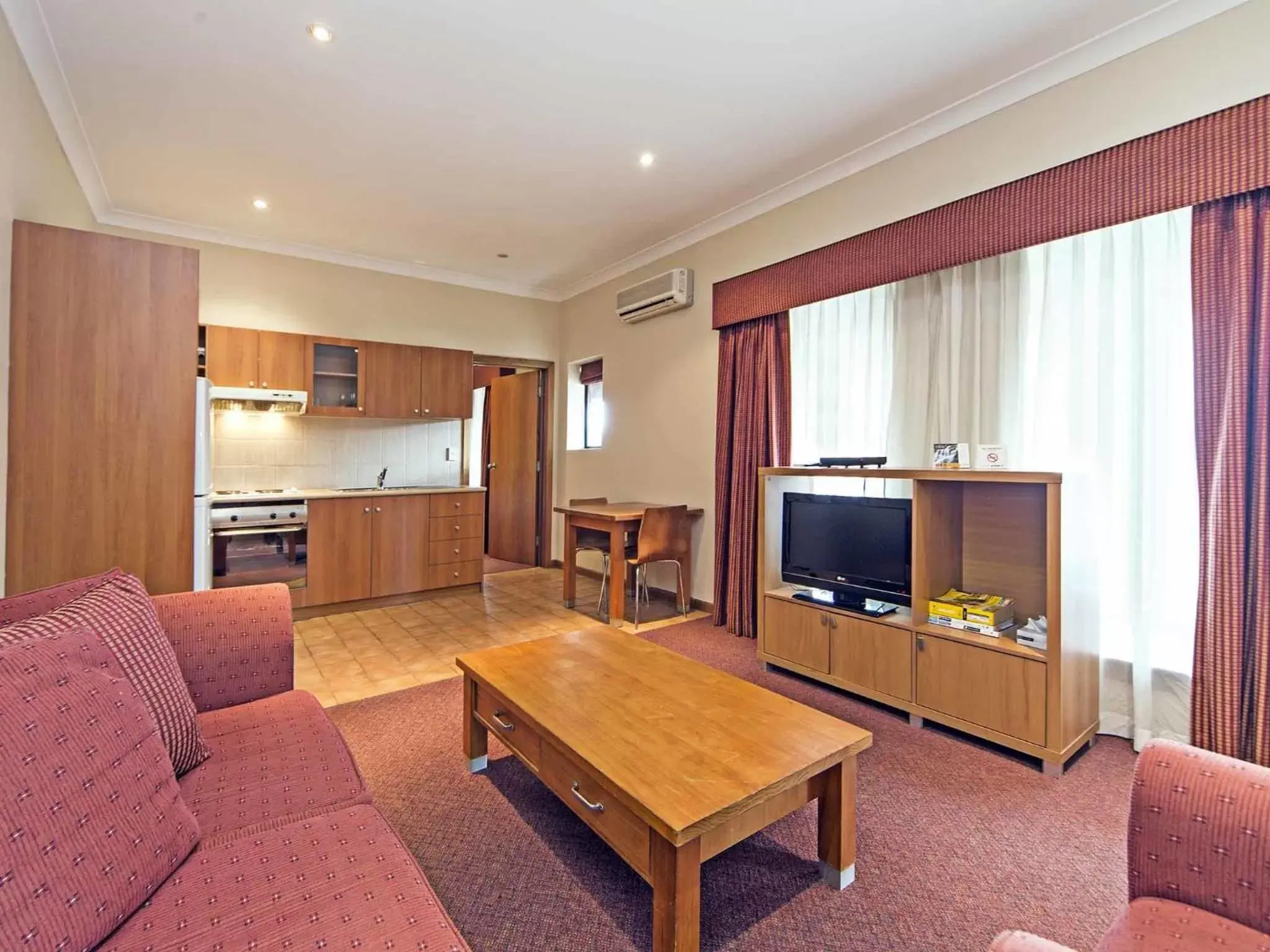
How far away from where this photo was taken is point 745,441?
396cm

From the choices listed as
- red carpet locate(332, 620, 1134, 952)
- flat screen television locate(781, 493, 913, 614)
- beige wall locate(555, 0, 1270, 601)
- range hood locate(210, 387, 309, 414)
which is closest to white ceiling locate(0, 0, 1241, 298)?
beige wall locate(555, 0, 1270, 601)

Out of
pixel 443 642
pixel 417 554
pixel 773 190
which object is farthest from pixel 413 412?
pixel 773 190

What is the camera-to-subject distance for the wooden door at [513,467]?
247 inches

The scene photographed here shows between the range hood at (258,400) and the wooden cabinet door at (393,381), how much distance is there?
1.61 feet

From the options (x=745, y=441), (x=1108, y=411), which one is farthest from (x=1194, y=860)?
(x=745, y=441)

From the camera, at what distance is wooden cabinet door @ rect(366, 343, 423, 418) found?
476cm

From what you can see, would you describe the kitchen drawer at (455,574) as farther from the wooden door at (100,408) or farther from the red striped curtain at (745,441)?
the wooden door at (100,408)

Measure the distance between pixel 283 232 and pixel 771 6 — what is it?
148 inches

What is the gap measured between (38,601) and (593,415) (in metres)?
4.78

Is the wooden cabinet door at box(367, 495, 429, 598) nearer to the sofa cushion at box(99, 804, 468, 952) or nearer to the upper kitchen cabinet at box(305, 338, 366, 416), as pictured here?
the upper kitchen cabinet at box(305, 338, 366, 416)

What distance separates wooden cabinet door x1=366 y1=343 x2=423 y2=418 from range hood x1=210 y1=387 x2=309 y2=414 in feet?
1.61

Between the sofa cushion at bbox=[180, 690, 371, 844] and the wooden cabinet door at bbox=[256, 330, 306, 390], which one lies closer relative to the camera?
the sofa cushion at bbox=[180, 690, 371, 844]

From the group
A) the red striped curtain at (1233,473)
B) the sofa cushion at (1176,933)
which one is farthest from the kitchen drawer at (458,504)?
the sofa cushion at (1176,933)

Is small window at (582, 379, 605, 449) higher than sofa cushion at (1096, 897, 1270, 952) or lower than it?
higher
